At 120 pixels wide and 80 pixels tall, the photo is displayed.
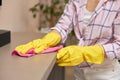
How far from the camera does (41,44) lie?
1.30m

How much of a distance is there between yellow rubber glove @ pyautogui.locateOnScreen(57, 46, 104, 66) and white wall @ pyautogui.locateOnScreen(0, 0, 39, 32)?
0.95 meters

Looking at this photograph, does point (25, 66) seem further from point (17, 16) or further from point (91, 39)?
point (17, 16)

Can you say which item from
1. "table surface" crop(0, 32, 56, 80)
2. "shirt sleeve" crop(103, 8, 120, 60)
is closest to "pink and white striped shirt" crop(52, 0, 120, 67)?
"shirt sleeve" crop(103, 8, 120, 60)

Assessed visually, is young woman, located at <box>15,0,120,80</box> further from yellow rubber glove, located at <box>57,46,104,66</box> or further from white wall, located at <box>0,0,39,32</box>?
white wall, located at <box>0,0,39,32</box>

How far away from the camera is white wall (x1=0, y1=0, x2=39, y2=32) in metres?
2.06

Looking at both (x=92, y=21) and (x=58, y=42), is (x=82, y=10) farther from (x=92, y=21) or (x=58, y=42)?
(x=58, y=42)

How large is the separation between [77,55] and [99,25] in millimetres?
250

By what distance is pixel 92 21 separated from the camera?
1359 millimetres

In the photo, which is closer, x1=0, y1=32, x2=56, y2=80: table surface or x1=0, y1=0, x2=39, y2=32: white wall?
x1=0, y1=32, x2=56, y2=80: table surface

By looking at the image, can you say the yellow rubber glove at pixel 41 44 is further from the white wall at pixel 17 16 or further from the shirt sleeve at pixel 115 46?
the white wall at pixel 17 16

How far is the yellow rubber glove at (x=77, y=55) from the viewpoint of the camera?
118cm

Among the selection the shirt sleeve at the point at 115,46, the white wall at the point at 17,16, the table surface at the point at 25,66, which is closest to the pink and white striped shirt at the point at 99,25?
the shirt sleeve at the point at 115,46

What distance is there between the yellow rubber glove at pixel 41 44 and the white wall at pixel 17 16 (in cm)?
74

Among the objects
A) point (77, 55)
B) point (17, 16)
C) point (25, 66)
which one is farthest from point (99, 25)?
point (17, 16)
